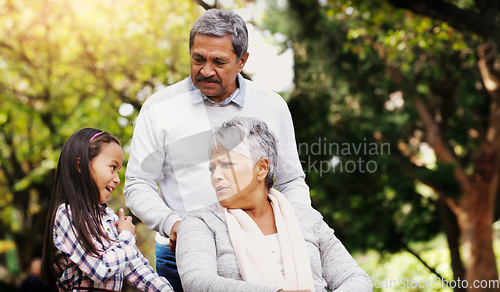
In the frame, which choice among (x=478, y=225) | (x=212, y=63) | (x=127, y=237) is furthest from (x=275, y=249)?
(x=478, y=225)

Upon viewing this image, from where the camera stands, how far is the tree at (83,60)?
999cm

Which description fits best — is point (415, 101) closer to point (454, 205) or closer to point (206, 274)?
point (454, 205)

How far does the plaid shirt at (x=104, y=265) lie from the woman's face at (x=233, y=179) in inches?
16.3

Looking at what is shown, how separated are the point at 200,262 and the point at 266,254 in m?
0.24

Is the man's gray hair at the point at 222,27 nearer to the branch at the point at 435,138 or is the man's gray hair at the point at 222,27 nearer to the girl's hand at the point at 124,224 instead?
the girl's hand at the point at 124,224

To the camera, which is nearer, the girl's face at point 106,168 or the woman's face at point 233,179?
the woman's face at point 233,179

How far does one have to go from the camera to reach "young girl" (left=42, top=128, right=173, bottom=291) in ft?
6.43

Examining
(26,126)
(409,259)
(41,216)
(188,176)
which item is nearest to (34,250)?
(41,216)

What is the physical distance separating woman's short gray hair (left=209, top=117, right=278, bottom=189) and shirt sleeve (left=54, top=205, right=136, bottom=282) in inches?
19.4

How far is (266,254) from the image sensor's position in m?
1.88

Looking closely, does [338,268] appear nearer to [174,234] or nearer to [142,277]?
[174,234]

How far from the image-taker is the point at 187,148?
88.9 inches

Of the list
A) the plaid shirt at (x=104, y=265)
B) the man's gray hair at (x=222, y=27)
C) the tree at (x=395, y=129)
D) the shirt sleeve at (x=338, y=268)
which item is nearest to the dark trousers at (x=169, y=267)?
the plaid shirt at (x=104, y=265)

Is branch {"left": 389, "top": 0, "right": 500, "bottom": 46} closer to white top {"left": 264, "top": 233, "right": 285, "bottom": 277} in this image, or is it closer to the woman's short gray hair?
the woman's short gray hair
